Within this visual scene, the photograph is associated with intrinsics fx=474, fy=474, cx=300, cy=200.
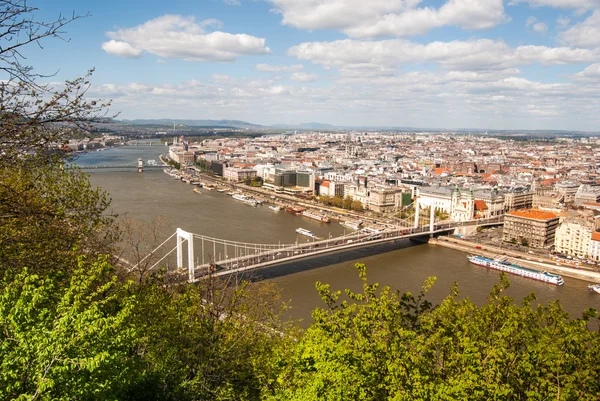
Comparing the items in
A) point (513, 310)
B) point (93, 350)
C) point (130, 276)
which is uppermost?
point (93, 350)

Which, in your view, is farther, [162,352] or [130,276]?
[130,276]

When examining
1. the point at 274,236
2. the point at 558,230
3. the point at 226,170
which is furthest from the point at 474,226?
the point at 226,170

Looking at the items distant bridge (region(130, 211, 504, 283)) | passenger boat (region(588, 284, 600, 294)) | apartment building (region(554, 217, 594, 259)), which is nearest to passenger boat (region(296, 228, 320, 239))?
distant bridge (region(130, 211, 504, 283))

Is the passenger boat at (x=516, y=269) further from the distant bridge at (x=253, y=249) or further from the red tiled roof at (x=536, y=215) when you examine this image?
the red tiled roof at (x=536, y=215)

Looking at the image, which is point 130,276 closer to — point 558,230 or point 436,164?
point 558,230

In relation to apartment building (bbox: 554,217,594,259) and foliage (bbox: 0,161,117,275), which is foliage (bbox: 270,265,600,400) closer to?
foliage (bbox: 0,161,117,275)

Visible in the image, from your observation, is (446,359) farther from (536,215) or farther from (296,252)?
(536,215)

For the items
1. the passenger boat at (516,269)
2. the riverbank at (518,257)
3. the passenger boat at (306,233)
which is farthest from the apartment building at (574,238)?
the passenger boat at (306,233)
